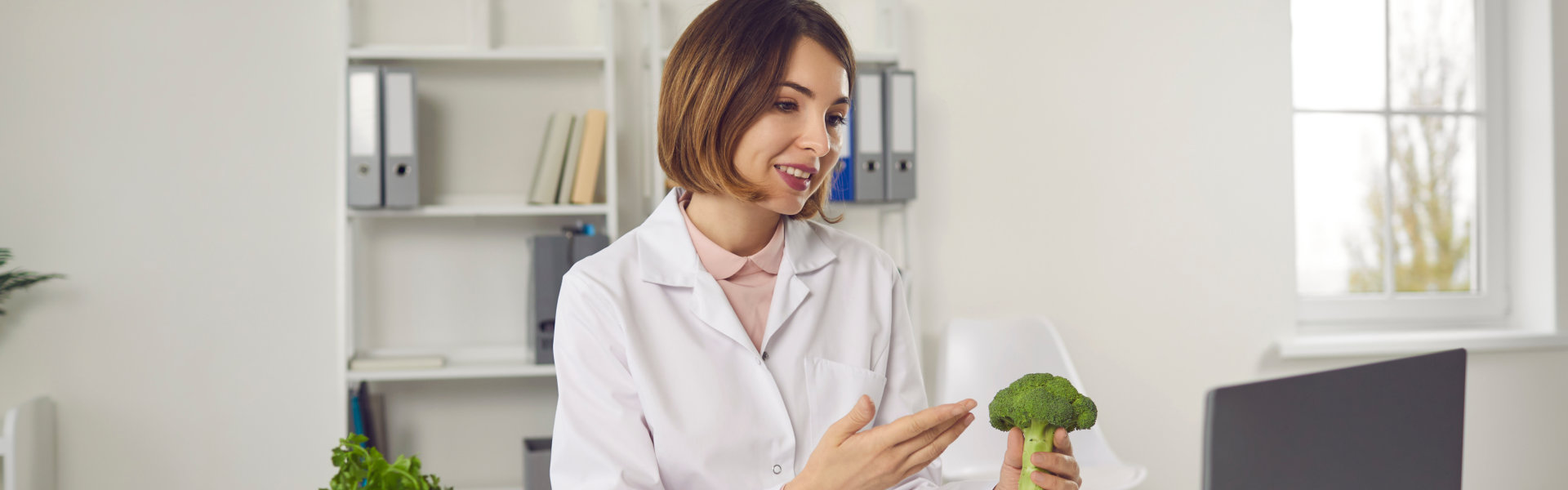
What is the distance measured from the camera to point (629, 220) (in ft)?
8.41

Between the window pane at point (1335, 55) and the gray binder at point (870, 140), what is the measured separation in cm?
146

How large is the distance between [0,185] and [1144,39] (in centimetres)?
297

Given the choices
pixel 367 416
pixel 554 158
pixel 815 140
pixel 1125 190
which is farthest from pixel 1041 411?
pixel 1125 190

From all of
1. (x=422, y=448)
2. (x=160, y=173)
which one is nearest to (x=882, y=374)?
(x=422, y=448)

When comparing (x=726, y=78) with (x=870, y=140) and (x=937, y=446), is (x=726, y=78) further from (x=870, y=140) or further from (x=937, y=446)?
(x=870, y=140)

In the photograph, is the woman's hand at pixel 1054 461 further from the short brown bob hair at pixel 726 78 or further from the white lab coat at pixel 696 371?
the short brown bob hair at pixel 726 78

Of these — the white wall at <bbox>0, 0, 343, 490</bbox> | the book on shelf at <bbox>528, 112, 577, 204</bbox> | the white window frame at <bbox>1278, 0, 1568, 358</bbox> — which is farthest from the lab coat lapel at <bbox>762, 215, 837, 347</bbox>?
the white window frame at <bbox>1278, 0, 1568, 358</bbox>

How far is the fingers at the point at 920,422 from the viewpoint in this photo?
0.78 metres

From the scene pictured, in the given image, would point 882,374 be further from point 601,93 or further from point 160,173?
point 160,173

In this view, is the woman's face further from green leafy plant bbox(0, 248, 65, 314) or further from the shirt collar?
green leafy plant bbox(0, 248, 65, 314)

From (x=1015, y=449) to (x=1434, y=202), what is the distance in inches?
113

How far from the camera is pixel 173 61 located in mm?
2385

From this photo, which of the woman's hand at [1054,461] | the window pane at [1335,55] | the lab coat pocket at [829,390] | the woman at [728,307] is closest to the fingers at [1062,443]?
the woman's hand at [1054,461]

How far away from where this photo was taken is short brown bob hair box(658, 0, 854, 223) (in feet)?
3.19
